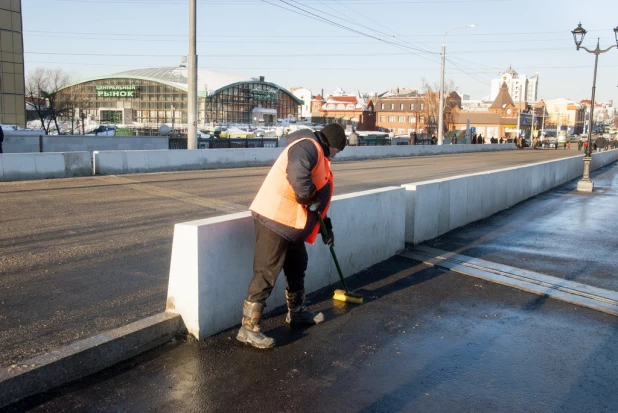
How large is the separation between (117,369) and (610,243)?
8.66 meters

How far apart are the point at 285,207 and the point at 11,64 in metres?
43.9

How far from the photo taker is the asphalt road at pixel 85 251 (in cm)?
481

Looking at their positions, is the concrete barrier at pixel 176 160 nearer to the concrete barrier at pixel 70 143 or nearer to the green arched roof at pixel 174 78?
the concrete barrier at pixel 70 143

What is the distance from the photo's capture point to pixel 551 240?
32.4 feet

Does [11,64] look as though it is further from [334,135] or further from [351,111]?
[351,111]

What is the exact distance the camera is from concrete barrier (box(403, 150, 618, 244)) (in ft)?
27.9

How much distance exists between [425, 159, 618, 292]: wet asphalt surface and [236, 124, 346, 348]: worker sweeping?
167 inches

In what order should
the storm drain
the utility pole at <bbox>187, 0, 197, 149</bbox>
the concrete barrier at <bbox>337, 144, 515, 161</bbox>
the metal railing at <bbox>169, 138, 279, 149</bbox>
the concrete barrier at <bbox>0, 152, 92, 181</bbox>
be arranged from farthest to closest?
the concrete barrier at <bbox>337, 144, 515, 161</bbox>, the metal railing at <bbox>169, 138, 279, 149</bbox>, the utility pole at <bbox>187, 0, 197, 149</bbox>, the concrete barrier at <bbox>0, 152, 92, 181</bbox>, the storm drain

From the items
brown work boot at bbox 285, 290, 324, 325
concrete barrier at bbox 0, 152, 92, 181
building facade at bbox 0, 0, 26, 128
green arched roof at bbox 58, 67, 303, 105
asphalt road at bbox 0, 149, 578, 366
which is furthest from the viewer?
green arched roof at bbox 58, 67, 303, 105

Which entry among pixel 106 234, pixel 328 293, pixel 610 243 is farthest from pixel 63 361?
pixel 610 243

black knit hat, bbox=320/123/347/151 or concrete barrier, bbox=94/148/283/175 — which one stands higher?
black knit hat, bbox=320/123/347/151

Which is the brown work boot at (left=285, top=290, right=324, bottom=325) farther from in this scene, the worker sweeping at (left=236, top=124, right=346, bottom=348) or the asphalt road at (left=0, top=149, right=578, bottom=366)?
the asphalt road at (left=0, top=149, right=578, bottom=366)

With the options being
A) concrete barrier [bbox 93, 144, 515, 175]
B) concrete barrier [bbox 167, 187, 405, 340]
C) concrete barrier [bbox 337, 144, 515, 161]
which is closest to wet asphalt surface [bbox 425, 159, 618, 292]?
concrete barrier [bbox 167, 187, 405, 340]

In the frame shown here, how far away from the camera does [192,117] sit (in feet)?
68.1
